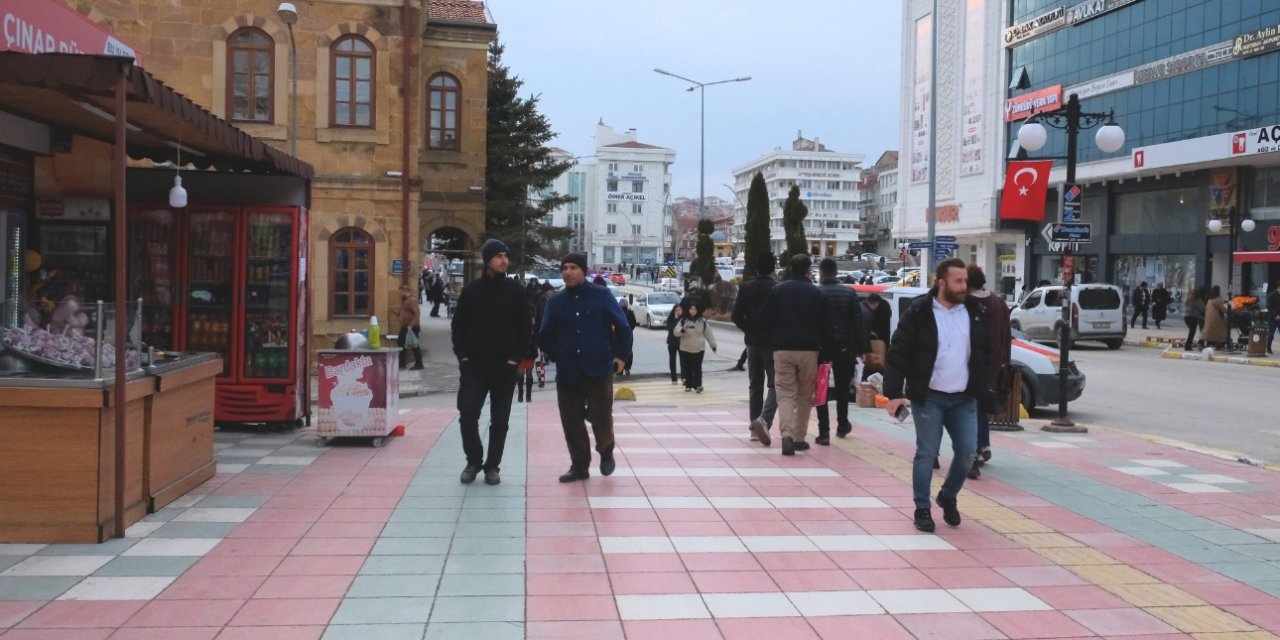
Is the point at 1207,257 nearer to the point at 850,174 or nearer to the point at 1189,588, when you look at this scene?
the point at 1189,588

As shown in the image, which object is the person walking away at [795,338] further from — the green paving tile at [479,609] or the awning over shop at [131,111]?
the awning over shop at [131,111]

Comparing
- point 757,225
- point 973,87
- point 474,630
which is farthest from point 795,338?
point 973,87

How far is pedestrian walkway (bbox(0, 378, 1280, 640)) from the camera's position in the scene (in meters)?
4.91

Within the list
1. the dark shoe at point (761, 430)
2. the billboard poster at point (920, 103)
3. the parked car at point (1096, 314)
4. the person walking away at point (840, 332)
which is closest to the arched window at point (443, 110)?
the parked car at point (1096, 314)

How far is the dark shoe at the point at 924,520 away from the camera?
6.79m

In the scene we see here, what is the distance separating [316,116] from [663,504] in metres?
18.3

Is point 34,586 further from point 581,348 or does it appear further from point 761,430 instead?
point 761,430

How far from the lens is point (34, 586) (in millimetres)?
5207

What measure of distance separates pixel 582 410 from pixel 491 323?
989 mm

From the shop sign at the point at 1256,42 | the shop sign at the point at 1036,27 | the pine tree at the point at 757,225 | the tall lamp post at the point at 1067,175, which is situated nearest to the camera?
the tall lamp post at the point at 1067,175

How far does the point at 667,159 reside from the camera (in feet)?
487

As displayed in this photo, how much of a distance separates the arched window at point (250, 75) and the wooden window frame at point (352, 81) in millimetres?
1294

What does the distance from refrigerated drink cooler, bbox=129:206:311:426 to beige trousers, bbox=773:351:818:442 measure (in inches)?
191

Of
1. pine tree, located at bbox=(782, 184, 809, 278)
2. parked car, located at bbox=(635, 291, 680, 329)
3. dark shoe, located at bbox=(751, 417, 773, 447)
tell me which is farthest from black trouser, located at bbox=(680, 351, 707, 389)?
pine tree, located at bbox=(782, 184, 809, 278)
